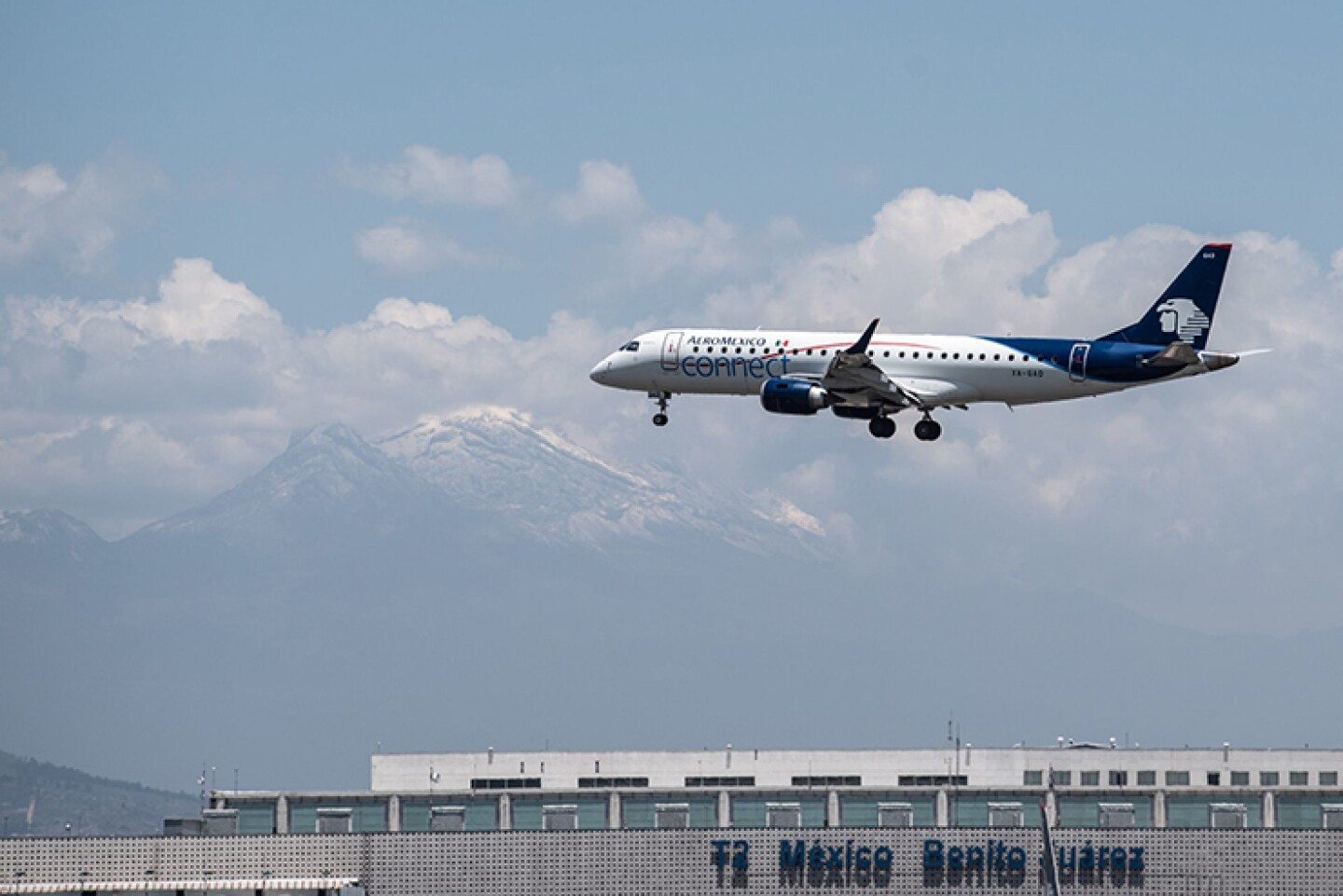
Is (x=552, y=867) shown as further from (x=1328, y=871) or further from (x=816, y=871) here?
(x=1328, y=871)

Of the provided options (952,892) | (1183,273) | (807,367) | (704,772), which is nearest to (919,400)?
(807,367)

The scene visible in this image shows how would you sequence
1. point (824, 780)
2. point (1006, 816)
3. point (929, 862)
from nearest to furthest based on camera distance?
point (929, 862) → point (1006, 816) → point (824, 780)

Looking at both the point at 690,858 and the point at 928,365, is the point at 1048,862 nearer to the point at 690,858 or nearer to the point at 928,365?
the point at 690,858

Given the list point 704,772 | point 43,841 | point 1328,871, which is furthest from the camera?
point 704,772

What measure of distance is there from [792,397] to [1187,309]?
65.8ft

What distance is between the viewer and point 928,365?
12494cm

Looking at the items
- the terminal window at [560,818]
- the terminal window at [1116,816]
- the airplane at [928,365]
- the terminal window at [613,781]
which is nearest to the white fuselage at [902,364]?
the airplane at [928,365]

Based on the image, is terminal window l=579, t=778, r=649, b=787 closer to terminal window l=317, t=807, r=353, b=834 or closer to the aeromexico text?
terminal window l=317, t=807, r=353, b=834

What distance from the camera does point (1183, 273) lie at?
12406cm

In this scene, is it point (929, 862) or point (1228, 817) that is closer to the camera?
point (929, 862)

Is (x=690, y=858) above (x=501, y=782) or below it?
below

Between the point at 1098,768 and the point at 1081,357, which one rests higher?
the point at 1081,357

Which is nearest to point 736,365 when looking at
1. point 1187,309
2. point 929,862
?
point 1187,309

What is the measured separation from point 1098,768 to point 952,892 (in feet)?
358
